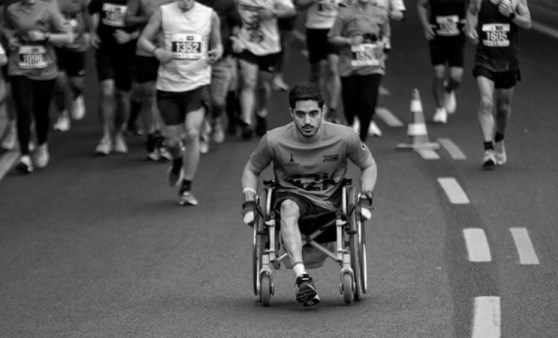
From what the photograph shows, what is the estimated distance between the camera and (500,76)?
52.2 ft

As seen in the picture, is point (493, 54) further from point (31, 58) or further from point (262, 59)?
point (31, 58)

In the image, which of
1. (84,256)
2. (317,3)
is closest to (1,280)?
(84,256)

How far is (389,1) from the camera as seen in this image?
56.5 ft

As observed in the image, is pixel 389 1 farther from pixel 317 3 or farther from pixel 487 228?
pixel 487 228

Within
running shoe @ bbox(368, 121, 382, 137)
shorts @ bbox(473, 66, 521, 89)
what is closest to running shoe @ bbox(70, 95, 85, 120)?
running shoe @ bbox(368, 121, 382, 137)

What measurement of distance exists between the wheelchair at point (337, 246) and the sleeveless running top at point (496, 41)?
598cm

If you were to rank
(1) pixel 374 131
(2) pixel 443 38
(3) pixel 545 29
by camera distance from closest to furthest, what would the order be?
(1) pixel 374 131, (2) pixel 443 38, (3) pixel 545 29

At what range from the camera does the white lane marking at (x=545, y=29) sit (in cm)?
2711

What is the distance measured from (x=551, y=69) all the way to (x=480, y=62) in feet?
26.7

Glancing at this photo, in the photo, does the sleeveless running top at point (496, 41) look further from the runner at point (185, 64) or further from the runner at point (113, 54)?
the runner at point (113, 54)

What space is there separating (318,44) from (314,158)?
9.79m

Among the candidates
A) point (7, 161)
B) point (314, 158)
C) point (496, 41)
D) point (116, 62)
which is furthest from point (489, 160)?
point (314, 158)

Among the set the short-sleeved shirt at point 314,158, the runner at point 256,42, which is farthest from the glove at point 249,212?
the runner at point 256,42

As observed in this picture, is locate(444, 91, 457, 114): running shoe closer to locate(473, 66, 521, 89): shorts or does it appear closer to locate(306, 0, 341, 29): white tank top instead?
locate(306, 0, 341, 29): white tank top
